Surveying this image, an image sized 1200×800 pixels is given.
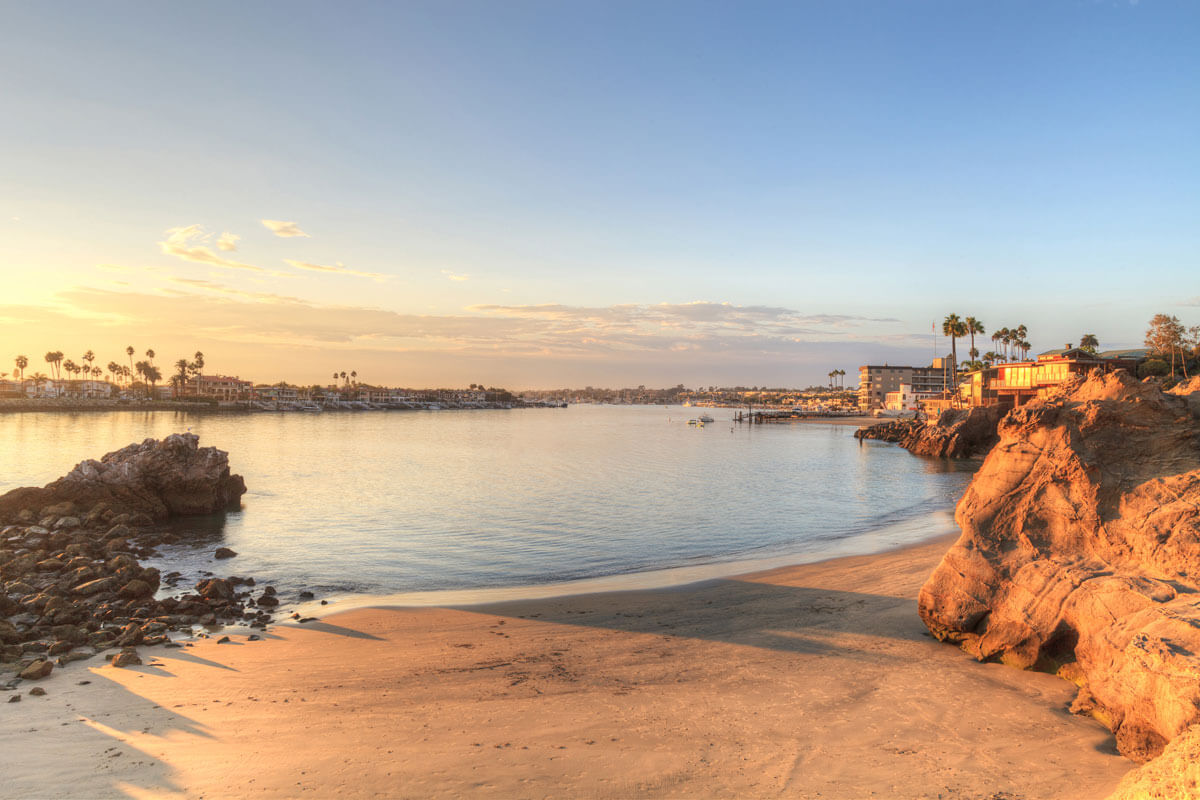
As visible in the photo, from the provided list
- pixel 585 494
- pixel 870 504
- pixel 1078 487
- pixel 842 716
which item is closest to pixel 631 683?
pixel 842 716

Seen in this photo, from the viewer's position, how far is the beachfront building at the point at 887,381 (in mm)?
176750

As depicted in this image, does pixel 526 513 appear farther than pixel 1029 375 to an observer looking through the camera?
No

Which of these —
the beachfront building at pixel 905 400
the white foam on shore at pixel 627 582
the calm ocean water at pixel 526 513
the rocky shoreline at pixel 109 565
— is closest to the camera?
the rocky shoreline at pixel 109 565

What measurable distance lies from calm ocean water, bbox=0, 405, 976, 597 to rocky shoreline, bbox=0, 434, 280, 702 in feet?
5.36

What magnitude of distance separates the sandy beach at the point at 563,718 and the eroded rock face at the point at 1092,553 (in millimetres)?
580

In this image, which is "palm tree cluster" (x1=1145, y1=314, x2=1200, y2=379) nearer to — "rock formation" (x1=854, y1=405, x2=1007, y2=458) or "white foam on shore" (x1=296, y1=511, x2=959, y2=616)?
"rock formation" (x1=854, y1=405, x2=1007, y2=458)

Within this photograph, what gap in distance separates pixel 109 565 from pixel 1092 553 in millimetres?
21309

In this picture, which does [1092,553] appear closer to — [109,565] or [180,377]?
[109,565]

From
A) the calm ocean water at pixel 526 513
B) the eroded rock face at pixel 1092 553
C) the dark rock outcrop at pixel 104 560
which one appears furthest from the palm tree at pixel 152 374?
the eroded rock face at pixel 1092 553

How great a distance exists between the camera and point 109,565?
607 inches

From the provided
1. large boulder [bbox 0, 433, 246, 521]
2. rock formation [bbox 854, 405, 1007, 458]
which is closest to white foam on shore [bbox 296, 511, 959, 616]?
large boulder [bbox 0, 433, 246, 521]

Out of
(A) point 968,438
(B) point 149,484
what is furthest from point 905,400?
(B) point 149,484

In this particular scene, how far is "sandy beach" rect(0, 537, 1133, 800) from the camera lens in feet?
20.7

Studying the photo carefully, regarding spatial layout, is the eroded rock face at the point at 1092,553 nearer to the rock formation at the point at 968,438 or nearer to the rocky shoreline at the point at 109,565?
the rocky shoreline at the point at 109,565
